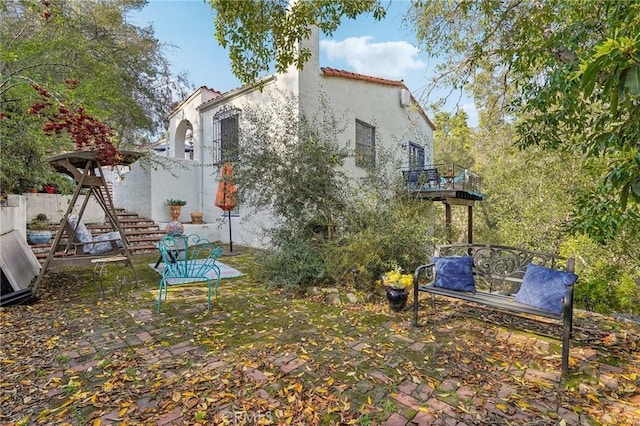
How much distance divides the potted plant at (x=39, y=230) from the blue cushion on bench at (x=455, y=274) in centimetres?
845

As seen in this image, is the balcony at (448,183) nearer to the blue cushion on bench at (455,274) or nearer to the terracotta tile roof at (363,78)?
the terracotta tile roof at (363,78)

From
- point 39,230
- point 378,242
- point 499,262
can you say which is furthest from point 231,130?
point 499,262

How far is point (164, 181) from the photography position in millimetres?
10289

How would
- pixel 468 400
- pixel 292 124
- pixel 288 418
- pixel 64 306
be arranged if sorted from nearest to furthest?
1. pixel 288 418
2. pixel 468 400
3. pixel 64 306
4. pixel 292 124

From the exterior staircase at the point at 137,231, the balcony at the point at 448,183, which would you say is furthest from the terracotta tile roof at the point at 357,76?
the exterior staircase at the point at 137,231

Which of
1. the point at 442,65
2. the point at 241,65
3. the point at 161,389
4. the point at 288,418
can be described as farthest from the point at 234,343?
the point at 442,65

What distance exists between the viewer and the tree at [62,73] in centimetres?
506

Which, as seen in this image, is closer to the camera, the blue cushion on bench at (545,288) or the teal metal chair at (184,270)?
the blue cushion on bench at (545,288)

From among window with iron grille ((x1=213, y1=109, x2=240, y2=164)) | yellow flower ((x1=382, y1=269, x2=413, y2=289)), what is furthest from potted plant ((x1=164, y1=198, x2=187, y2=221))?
yellow flower ((x1=382, y1=269, x2=413, y2=289))

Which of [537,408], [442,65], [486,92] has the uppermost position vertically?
[486,92]

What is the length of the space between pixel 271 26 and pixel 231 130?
6.21m

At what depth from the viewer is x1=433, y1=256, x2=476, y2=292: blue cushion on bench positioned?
3.68 meters

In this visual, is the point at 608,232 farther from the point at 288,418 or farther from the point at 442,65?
the point at 442,65

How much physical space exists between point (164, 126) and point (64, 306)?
12.0 metres
